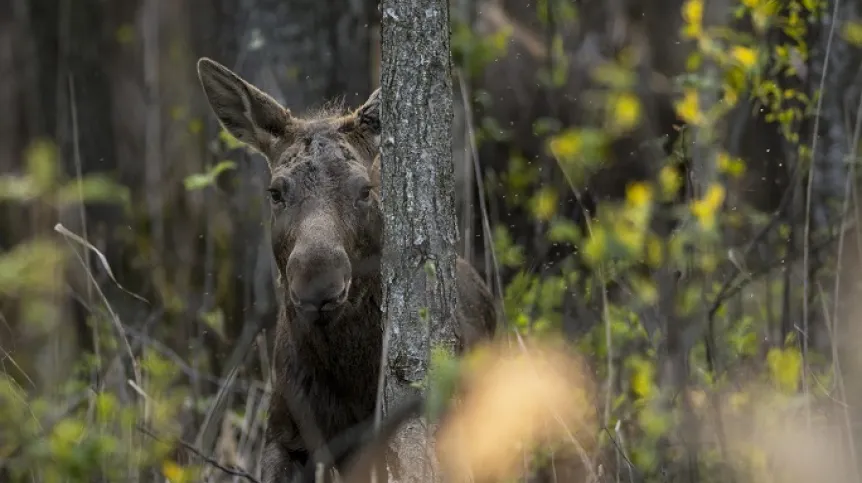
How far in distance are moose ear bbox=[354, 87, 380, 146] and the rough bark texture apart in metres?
1.63

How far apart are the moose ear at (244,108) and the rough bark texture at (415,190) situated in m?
1.92

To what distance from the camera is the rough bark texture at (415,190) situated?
4648 mm

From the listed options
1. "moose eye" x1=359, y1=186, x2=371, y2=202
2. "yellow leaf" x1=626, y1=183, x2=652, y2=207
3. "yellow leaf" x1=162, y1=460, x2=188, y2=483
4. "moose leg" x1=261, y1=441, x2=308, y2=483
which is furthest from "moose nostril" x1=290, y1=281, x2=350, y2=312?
"yellow leaf" x1=626, y1=183, x2=652, y2=207

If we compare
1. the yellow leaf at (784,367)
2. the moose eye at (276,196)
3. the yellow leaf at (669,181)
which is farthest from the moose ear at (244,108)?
the yellow leaf at (784,367)

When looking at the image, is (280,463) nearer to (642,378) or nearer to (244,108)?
(244,108)

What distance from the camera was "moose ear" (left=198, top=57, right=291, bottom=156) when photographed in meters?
6.48

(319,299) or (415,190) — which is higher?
(415,190)

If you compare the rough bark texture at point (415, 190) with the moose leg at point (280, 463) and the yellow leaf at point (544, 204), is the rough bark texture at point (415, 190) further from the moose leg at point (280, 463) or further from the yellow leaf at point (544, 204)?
the yellow leaf at point (544, 204)

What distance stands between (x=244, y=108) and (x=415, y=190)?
7.34 ft

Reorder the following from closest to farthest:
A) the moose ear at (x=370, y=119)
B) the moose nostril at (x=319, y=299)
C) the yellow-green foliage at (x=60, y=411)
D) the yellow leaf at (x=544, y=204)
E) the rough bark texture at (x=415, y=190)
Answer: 1. the yellow-green foliage at (x=60, y=411)
2. the rough bark texture at (x=415, y=190)
3. the moose nostril at (x=319, y=299)
4. the moose ear at (x=370, y=119)
5. the yellow leaf at (x=544, y=204)

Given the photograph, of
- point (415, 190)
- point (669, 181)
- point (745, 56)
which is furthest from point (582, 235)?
point (415, 190)

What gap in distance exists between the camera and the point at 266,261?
912cm

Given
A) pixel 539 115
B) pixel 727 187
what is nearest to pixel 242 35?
pixel 539 115

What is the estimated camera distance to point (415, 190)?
4695 mm
